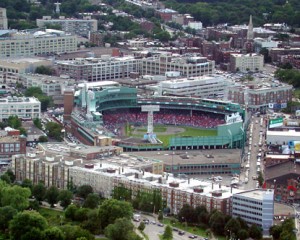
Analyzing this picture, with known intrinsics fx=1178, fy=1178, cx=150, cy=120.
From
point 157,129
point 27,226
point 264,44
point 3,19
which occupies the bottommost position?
point 157,129

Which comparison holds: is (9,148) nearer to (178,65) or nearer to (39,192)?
(39,192)

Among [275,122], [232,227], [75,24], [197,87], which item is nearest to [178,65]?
[197,87]

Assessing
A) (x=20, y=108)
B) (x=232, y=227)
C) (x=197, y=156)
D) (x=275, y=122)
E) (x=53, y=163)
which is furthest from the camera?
(x=20, y=108)

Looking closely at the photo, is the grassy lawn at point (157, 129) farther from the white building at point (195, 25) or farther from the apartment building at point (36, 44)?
the white building at point (195, 25)

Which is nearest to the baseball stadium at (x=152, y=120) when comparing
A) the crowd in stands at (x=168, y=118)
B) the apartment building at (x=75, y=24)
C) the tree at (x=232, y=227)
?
the crowd in stands at (x=168, y=118)

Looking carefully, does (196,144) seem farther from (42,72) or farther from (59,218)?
(42,72)

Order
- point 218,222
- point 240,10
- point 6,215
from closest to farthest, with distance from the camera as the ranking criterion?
point 218,222 → point 6,215 → point 240,10
